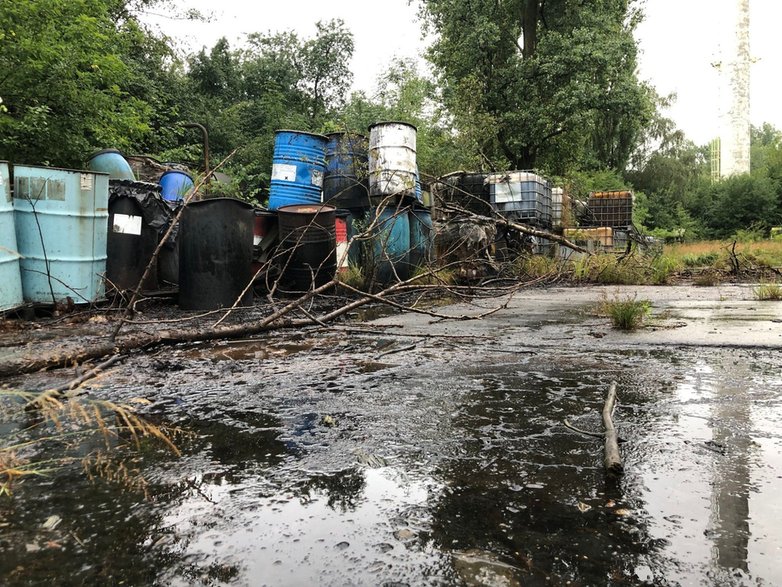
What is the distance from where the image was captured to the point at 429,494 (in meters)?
1.20

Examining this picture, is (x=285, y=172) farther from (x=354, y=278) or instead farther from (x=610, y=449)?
(x=610, y=449)

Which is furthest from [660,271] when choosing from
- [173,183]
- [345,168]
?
[173,183]

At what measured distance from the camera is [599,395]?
1.96 metres

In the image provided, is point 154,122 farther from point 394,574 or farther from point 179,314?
point 394,574

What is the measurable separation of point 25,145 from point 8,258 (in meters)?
3.86

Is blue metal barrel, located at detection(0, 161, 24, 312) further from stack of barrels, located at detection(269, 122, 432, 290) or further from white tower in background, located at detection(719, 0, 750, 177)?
white tower in background, located at detection(719, 0, 750, 177)

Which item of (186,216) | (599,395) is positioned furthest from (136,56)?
(599,395)

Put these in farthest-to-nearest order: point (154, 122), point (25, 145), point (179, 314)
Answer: point (154, 122) → point (25, 145) → point (179, 314)

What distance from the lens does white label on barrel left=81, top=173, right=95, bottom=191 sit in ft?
15.8

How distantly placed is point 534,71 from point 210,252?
13.9 metres

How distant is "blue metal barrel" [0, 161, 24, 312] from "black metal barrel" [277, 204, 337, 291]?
93.2 inches

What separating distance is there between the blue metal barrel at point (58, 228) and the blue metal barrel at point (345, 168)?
9.92 ft

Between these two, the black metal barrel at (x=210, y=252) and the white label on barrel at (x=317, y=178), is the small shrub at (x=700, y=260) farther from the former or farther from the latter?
the black metal barrel at (x=210, y=252)

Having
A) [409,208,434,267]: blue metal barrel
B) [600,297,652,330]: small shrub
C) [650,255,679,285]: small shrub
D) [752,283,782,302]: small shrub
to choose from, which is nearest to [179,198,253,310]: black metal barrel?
[409,208,434,267]: blue metal barrel
